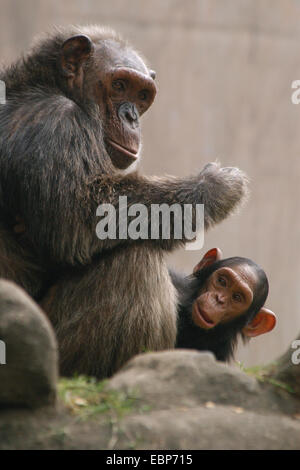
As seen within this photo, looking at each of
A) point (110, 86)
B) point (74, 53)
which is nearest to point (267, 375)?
point (110, 86)

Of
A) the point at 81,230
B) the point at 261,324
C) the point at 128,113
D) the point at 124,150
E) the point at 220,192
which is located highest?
the point at 128,113

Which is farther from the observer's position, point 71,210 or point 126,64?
point 126,64

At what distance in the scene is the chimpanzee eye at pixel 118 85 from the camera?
487 centimetres

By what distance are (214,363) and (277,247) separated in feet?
24.9

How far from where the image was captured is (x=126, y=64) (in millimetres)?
4965

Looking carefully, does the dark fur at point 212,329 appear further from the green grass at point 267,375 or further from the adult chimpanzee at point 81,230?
the green grass at point 267,375

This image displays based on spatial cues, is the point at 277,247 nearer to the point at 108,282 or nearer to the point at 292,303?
the point at 292,303

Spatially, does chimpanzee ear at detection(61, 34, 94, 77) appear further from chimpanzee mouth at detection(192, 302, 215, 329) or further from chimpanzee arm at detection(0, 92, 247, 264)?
chimpanzee mouth at detection(192, 302, 215, 329)

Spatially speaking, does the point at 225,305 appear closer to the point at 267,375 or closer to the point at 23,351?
the point at 267,375

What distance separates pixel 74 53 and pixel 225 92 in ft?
19.7

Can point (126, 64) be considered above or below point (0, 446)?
above

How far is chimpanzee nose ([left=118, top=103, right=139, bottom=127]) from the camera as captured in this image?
15.7ft

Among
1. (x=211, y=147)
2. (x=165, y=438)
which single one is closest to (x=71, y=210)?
(x=165, y=438)

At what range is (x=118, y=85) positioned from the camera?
4.89m
